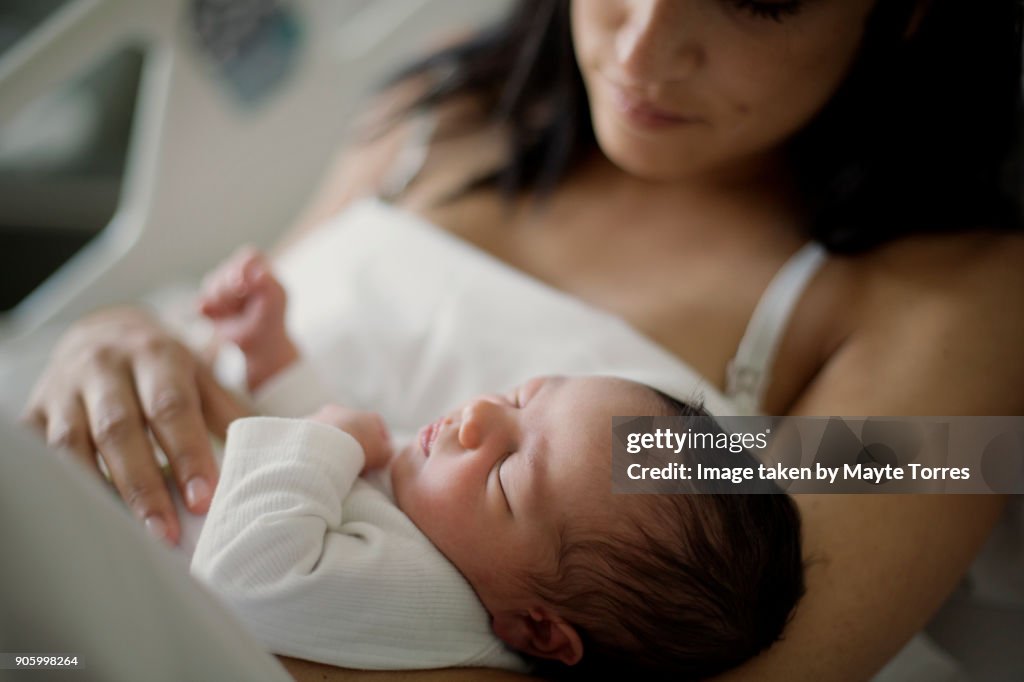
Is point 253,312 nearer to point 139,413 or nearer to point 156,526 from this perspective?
point 139,413

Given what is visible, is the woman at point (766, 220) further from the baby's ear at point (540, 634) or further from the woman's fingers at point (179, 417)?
the baby's ear at point (540, 634)

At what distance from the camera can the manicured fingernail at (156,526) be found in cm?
75

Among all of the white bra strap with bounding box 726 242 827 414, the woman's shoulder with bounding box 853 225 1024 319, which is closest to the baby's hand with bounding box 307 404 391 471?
the white bra strap with bounding box 726 242 827 414

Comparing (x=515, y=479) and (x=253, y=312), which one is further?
(x=253, y=312)

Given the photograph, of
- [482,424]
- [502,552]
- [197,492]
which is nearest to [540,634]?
[502,552]

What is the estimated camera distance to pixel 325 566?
2.35ft

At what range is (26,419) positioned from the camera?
901mm

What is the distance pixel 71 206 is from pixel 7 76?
0.98m

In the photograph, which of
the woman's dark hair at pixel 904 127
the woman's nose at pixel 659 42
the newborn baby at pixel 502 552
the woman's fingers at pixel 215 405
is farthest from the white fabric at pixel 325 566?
the woman's dark hair at pixel 904 127

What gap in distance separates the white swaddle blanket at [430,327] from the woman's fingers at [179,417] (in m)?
0.20

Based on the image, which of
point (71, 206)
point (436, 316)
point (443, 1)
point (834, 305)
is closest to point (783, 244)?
point (834, 305)

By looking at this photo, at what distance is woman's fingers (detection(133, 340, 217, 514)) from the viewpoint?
0.79 m

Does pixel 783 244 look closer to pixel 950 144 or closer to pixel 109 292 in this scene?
pixel 950 144

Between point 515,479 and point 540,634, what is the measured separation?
0.47 feet
